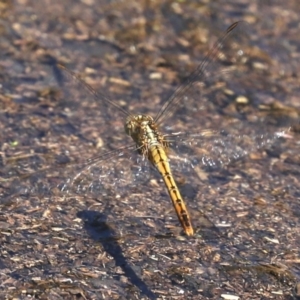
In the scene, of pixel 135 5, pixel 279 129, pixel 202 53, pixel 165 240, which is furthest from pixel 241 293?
pixel 135 5

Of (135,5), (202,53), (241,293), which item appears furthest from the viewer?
(135,5)

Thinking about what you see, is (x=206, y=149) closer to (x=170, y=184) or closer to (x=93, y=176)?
(x=170, y=184)

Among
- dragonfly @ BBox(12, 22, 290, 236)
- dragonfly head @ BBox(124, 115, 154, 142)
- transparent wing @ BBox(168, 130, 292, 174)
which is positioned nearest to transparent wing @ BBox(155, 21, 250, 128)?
dragonfly @ BBox(12, 22, 290, 236)

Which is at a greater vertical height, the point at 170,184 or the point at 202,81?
the point at 202,81

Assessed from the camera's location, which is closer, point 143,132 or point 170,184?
point 170,184

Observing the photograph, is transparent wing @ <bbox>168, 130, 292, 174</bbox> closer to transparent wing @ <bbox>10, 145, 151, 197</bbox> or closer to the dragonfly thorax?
the dragonfly thorax

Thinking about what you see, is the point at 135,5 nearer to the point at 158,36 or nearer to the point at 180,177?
the point at 158,36

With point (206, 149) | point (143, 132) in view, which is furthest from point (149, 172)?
point (206, 149)
